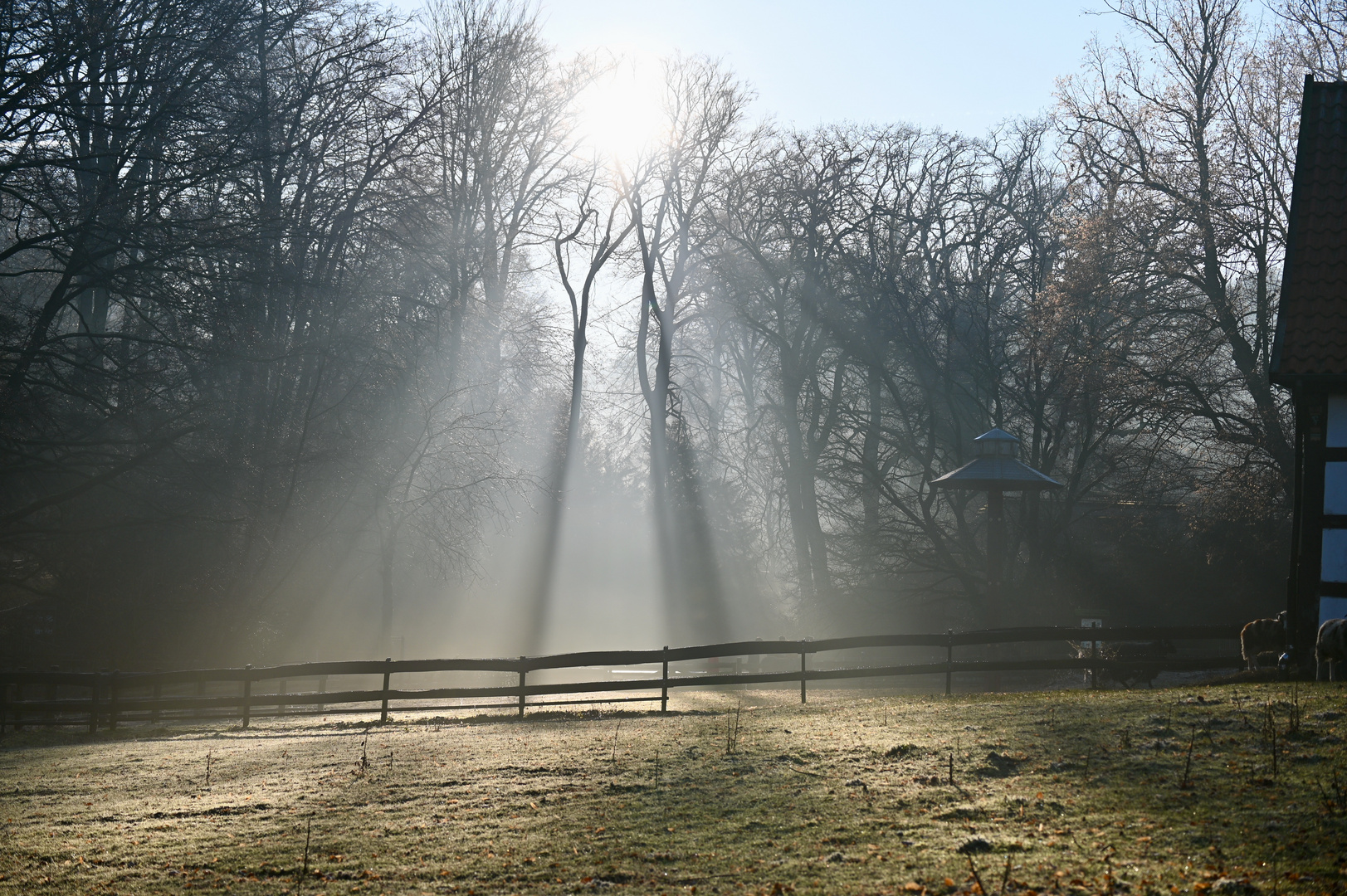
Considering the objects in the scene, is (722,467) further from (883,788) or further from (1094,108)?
(883,788)

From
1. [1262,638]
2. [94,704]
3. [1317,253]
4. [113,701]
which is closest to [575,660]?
[113,701]

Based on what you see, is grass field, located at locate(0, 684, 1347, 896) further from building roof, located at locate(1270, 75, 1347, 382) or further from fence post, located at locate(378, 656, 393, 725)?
building roof, located at locate(1270, 75, 1347, 382)

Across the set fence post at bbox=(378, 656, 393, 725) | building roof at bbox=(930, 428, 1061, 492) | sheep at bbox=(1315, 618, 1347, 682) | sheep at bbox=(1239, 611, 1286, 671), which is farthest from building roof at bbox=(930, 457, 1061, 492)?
fence post at bbox=(378, 656, 393, 725)

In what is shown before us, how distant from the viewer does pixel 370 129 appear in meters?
25.5

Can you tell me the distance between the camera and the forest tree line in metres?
15.5

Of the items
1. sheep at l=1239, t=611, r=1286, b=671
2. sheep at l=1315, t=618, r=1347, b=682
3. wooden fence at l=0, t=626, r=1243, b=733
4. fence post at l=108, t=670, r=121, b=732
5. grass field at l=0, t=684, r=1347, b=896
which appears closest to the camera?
grass field at l=0, t=684, r=1347, b=896

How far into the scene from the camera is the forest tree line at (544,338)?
1555cm

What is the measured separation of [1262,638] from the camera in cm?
1600

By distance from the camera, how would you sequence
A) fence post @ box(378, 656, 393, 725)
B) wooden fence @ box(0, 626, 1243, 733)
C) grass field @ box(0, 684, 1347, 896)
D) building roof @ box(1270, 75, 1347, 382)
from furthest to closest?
1. fence post @ box(378, 656, 393, 725)
2. wooden fence @ box(0, 626, 1243, 733)
3. building roof @ box(1270, 75, 1347, 382)
4. grass field @ box(0, 684, 1347, 896)

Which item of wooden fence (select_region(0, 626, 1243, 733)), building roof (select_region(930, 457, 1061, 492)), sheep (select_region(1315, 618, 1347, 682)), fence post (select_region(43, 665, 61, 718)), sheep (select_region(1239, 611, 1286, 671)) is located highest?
building roof (select_region(930, 457, 1061, 492))

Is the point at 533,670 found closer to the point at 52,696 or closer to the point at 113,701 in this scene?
the point at 113,701

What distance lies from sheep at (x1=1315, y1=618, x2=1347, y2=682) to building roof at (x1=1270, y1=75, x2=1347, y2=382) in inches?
134

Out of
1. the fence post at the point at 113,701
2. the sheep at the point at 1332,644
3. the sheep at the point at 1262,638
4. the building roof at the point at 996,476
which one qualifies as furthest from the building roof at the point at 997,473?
the fence post at the point at 113,701

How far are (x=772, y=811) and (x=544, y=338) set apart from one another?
31648 mm
